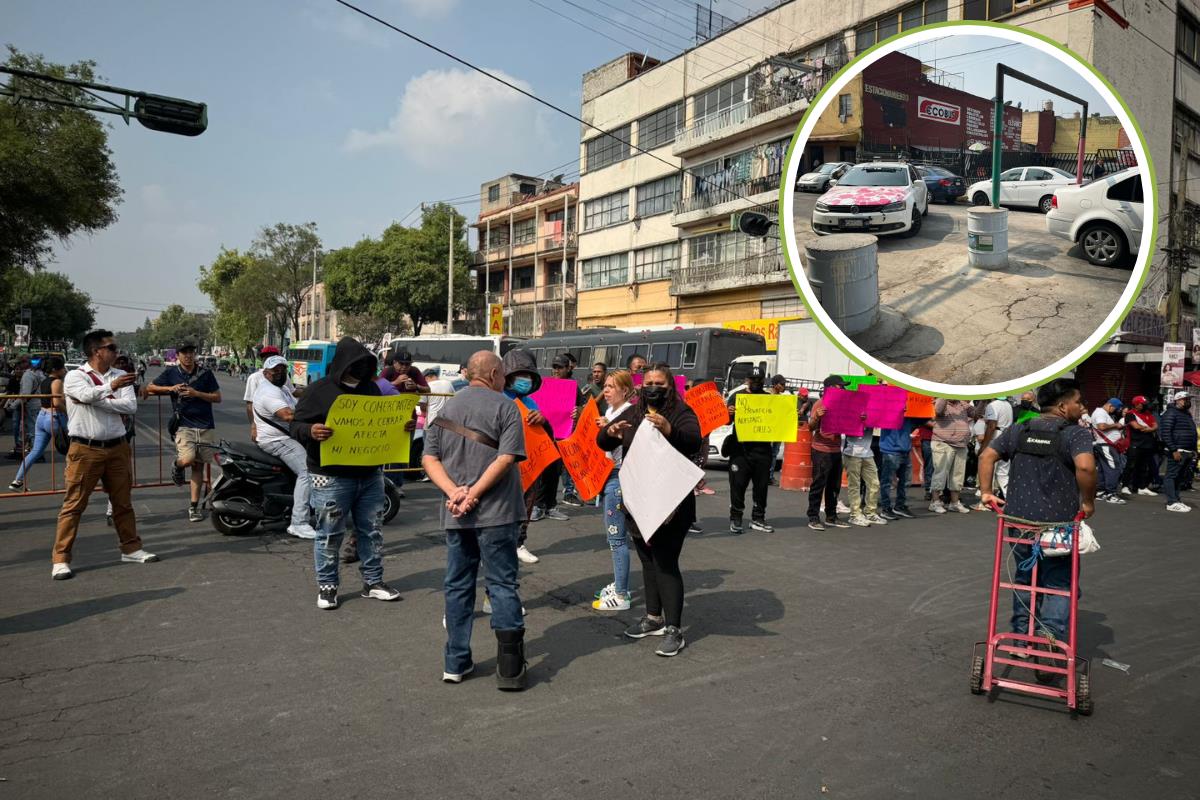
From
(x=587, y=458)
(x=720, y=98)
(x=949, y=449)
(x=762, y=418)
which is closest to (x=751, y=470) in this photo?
(x=762, y=418)

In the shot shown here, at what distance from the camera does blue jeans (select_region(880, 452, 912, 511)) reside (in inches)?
429

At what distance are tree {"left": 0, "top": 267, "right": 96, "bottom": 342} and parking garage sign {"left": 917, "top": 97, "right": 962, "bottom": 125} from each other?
271 ft

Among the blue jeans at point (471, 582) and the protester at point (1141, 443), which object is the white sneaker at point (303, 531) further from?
the protester at point (1141, 443)

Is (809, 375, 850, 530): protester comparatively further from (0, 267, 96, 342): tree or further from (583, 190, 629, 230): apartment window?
(0, 267, 96, 342): tree

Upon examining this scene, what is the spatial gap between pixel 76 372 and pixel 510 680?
4.65 meters

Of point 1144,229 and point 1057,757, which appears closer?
point 1144,229

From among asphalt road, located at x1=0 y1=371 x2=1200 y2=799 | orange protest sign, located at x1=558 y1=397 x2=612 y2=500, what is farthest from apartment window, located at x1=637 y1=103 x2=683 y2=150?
asphalt road, located at x1=0 y1=371 x2=1200 y2=799

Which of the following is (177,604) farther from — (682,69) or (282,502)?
(682,69)

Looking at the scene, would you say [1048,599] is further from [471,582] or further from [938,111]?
[471,582]

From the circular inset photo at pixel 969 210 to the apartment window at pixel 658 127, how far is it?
33458mm

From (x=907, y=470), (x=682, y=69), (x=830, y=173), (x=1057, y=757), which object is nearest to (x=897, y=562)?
(x=907, y=470)

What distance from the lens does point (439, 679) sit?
4.62m

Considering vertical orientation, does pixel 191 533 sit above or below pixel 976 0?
below

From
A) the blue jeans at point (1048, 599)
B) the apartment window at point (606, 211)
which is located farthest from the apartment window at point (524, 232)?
the blue jeans at point (1048, 599)
